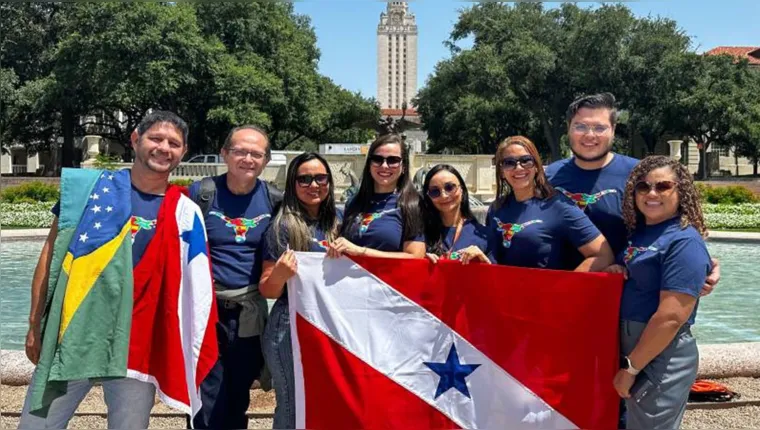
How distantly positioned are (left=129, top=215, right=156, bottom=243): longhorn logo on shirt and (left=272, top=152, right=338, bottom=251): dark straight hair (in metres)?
0.64

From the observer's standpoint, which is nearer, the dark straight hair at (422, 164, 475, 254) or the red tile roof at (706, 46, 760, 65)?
the dark straight hair at (422, 164, 475, 254)

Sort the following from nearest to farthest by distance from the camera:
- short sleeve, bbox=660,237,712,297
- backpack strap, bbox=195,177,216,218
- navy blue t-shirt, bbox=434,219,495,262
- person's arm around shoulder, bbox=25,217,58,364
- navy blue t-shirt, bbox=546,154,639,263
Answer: short sleeve, bbox=660,237,712,297, person's arm around shoulder, bbox=25,217,58,364, navy blue t-shirt, bbox=546,154,639,263, backpack strap, bbox=195,177,216,218, navy blue t-shirt, bbox=434,219,495,262

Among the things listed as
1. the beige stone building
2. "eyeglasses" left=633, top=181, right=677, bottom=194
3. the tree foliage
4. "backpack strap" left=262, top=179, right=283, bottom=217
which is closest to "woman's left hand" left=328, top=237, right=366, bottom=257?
"backpack strap" left=262, top=179, right=283, bottom=217

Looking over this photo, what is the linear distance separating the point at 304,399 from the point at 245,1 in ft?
115

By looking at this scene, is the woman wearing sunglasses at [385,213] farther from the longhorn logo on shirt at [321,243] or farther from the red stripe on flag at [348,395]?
the red stripe on flag at [348,395]

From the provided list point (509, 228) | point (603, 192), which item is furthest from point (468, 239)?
point (603, 192)

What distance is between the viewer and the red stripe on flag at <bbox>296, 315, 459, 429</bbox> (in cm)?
386

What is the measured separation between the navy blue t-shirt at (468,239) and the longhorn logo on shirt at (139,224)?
1619mm

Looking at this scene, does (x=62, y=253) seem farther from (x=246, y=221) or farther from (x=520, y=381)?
(x=520, y=381)

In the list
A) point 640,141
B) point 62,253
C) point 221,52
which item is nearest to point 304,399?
point 62,253

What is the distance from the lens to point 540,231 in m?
3.63

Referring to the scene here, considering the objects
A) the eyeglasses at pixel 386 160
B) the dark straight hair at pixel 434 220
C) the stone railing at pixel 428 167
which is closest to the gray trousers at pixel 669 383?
the dark straight hair at pixel 434 220

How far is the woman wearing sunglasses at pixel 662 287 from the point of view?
9.95 feet

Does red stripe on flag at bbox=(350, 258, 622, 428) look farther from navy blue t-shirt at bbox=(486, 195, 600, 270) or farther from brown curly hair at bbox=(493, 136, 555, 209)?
brown curly hair at bbox=(493, 136, 555, 209)
